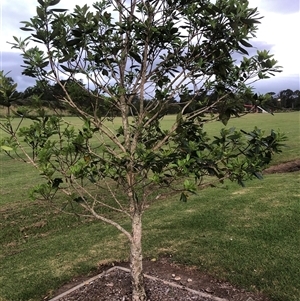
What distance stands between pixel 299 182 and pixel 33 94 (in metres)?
8.54

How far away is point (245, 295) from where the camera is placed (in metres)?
4.39

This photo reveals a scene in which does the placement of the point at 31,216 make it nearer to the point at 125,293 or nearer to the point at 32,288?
the point at 32,288

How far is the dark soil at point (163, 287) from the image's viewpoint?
416cm

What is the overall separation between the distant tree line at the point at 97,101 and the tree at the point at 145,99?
23 mm

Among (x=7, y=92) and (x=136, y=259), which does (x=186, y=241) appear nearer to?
(x=136, y=259)

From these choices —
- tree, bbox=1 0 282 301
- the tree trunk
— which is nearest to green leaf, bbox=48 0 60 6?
tree, bbox=1 0 282 301

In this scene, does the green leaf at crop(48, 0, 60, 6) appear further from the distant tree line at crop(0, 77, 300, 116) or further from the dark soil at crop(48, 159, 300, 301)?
the dark soil at crop(48, 159, 300, 301)

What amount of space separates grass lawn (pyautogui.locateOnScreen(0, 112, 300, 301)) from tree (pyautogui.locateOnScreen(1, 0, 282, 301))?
176 cm

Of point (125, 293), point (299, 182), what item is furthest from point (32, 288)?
point (299, 182)

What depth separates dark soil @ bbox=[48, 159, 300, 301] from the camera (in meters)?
4.16

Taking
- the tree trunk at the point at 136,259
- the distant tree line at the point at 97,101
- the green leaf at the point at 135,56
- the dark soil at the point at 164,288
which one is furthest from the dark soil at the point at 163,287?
the green leaf at the point at 135,56

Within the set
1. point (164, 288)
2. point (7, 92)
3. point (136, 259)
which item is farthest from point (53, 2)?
point (164, 288)

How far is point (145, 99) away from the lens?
13.3ft

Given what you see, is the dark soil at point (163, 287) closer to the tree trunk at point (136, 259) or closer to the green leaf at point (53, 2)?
the tree trunk at point (136, 259)
